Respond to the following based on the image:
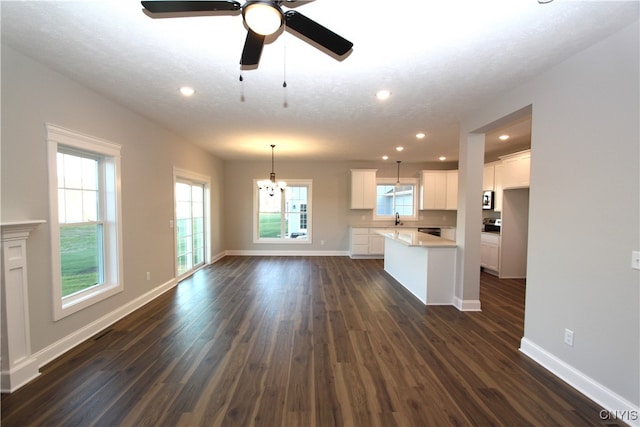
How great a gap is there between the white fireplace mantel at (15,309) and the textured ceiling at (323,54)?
4.95ft

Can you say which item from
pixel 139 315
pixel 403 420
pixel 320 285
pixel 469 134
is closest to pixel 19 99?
pixel 139 315

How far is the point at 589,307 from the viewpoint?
2031mm

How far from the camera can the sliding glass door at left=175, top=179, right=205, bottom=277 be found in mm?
5098

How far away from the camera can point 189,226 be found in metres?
5.58

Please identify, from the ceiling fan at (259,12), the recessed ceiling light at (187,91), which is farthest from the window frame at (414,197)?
the ceiling fan at (259,12)

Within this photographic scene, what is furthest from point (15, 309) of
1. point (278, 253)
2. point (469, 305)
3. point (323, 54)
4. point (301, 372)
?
point (278, 253)

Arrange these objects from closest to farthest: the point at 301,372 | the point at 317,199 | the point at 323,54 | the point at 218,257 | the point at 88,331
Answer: the point at 323,54 → the point at 301,372 → the point at 88,331 → the point at 218,257 → the point at 317,199

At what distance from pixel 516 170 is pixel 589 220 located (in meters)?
3.32

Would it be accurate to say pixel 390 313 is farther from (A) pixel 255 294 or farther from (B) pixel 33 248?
(B) pixel 33 248

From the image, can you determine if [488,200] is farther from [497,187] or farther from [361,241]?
[361,241]

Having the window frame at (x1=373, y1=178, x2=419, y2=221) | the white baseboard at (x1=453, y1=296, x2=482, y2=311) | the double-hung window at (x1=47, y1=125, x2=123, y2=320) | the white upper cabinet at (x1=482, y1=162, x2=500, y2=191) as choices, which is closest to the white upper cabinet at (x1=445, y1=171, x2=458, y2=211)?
the window frame at (x1=373, y1=178, x2=419, y2=221)

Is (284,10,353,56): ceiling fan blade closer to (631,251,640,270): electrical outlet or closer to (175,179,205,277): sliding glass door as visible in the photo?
(631,251,640,270): electrical outlet

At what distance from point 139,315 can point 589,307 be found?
4690 millimetres

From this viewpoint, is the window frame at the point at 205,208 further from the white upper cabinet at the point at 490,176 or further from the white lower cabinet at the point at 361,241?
the white upper cabinet at the point at 490,176
